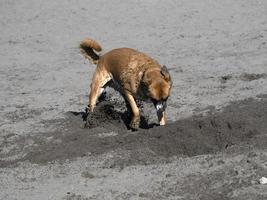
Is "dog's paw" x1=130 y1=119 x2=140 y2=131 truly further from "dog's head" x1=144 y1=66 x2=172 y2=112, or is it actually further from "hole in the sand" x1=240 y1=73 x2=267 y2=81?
"hole in the sand" x1=240 y1=73 x2=267 y2=81

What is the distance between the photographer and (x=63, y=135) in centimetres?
1018

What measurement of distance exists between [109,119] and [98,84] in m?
0.66

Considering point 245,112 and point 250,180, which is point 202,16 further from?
point 250,180

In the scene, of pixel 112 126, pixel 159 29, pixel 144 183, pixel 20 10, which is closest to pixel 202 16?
pixel 159 29

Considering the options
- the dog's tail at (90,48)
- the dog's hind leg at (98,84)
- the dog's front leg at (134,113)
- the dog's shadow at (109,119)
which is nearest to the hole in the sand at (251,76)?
the dog's shadow at (109,119)

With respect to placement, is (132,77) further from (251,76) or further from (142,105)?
(251,76)

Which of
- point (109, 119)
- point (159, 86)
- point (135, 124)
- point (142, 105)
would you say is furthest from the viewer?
point (142, 105)

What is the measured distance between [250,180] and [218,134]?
2194 millimetres

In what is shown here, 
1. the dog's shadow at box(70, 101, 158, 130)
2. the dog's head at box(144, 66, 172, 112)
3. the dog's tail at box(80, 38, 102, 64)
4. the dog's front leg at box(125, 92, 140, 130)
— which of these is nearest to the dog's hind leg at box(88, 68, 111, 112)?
the dog's shadow at box(70, 101, 158, 130)

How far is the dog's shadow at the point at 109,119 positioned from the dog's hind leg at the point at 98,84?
0.13m

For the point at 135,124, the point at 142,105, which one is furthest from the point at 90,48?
the point at 135,124

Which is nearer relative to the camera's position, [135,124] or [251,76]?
[135,124]

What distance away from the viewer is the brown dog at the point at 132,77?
29.9 feet

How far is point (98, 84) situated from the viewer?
35.3ft
